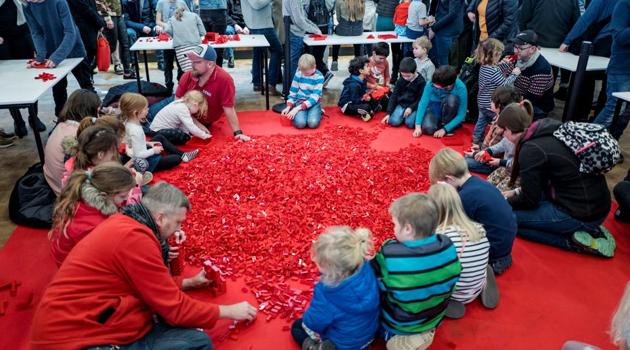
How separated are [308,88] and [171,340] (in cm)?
374

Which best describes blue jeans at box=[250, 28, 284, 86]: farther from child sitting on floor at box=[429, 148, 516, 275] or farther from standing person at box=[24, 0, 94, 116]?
child sitting on floor at box=[429, 148, 516, 275]

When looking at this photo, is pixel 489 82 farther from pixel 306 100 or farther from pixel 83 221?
pixel 83 221

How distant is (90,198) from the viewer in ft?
7.76

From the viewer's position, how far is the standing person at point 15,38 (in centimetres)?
509

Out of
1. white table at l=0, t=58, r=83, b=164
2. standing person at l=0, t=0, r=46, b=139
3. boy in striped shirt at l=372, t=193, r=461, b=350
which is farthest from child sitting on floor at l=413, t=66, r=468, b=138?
standing person at l=0, t=0, r=46, b=139

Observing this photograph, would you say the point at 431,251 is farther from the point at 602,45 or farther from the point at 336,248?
the point at 602,45

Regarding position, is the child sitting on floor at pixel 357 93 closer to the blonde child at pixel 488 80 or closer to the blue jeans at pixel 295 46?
the blue jeans at pixel 295 46

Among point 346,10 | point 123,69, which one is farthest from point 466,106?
point 123,69

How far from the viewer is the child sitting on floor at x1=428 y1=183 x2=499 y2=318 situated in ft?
8.40

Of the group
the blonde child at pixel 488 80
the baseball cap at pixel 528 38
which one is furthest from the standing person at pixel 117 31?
the baseball cap at pixel 528 38

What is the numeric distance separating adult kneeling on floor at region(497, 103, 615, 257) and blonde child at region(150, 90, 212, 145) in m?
2.97

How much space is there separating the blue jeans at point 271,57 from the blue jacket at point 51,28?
91.5 inches

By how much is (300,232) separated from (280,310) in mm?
717

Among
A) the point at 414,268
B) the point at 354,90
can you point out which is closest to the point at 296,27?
the point at 354,90
